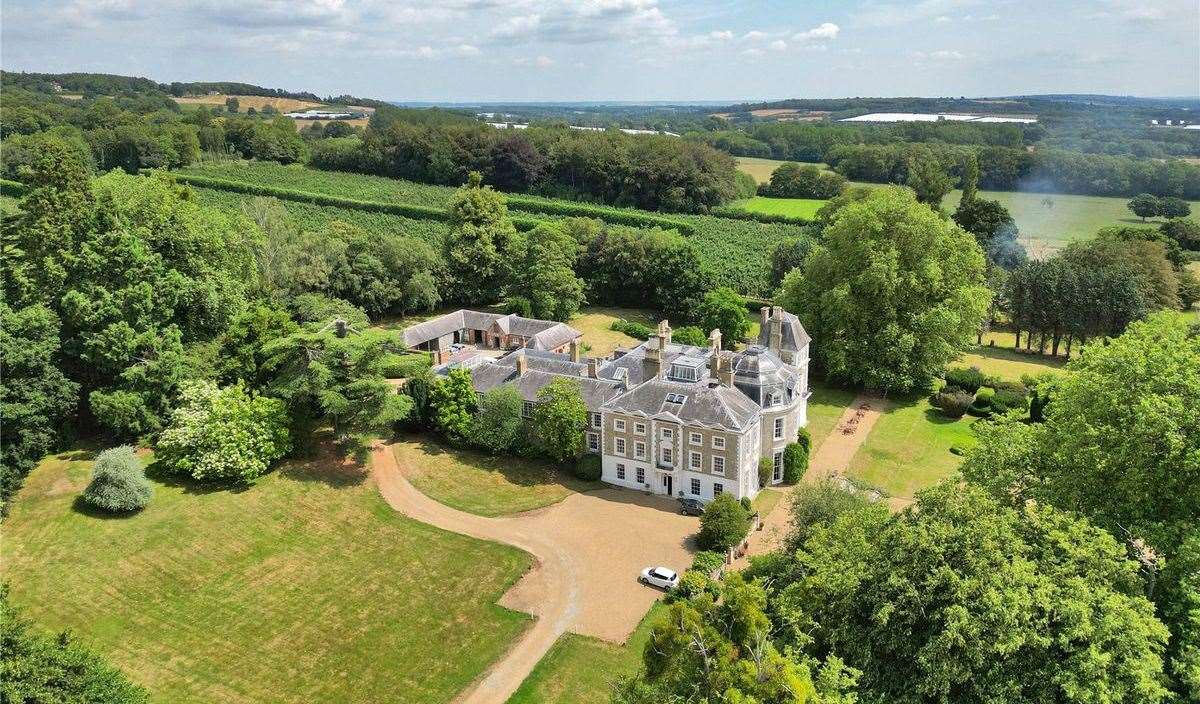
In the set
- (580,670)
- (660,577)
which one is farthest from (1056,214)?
(580,670)

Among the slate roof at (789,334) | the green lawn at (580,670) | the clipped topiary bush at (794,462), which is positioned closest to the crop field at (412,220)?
the slate roof at (789,334)

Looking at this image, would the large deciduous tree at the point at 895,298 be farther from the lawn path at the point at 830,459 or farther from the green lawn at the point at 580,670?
the green lawn at the point at 580,670

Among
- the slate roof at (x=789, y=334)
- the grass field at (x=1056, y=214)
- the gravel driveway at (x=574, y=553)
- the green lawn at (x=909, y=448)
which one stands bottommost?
the gravel driveway at (x=574, y=553)

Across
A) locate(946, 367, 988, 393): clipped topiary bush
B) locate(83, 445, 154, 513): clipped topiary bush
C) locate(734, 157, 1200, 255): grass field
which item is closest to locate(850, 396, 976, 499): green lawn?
locate(946, 367, 988, 393): clipped topiary bush

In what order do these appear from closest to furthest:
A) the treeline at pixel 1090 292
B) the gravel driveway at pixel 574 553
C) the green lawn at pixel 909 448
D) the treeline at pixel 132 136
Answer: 1. the gravel driveway at pixel 574 553
2. the green lawn at pixel 909 448
3. the treeline at pixel 1090 292
4. the treeline at pixel 132 136

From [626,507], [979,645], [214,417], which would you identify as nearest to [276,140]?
[214,417]

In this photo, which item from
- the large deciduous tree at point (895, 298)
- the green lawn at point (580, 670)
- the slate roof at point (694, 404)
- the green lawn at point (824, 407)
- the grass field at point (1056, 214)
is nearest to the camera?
the green lawn at point (580, 670)
